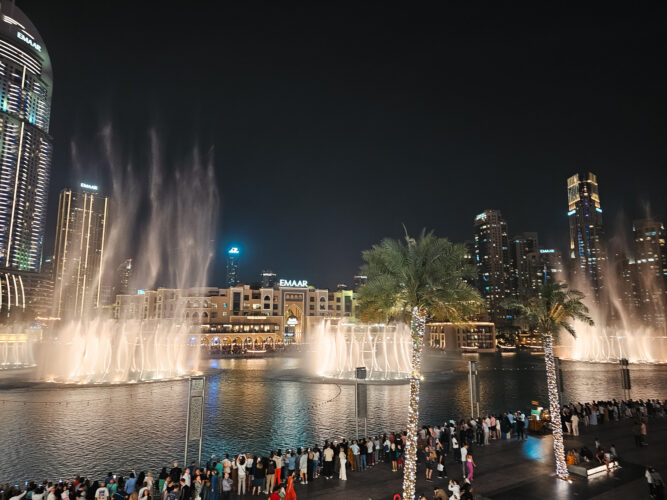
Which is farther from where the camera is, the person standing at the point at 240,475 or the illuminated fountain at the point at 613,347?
the illuminated fountain at the point at 613,347

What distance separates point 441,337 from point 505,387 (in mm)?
113663

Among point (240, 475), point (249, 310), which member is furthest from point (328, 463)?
point (249, 310)

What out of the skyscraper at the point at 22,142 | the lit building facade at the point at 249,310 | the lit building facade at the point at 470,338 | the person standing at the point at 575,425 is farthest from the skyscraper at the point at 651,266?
the skyscraper at the point at 22,142

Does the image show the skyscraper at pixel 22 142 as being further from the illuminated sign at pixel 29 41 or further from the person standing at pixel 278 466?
the person standing at pixel 278 466

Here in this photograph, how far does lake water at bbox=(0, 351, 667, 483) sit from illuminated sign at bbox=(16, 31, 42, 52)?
19814 cm

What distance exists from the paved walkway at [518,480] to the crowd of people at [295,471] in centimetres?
48

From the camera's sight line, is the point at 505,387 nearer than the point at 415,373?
No

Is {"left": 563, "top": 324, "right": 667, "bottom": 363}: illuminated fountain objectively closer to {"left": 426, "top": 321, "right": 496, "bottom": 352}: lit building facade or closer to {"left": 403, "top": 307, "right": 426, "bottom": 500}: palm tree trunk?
{"left": 426, "top": 321, "right": 496, "bottom": 352}: lit building facade

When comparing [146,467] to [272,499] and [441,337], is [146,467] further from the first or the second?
[441,337]

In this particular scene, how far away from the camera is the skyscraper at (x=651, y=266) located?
188m

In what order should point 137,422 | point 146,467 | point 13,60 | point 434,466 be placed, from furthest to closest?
point 13,60
point 137,422
point 146,467
point 434,466

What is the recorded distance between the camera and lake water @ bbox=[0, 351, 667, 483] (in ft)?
70.0

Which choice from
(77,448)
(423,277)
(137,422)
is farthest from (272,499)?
(137,422)

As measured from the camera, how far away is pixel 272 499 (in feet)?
42.9
